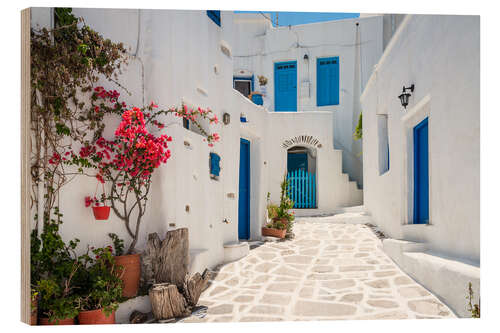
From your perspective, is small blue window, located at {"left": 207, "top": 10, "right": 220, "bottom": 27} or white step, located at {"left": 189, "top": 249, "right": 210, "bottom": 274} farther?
small blue window, located at {"left": 207, "top": 10, "right": 220, "bottom": 27}

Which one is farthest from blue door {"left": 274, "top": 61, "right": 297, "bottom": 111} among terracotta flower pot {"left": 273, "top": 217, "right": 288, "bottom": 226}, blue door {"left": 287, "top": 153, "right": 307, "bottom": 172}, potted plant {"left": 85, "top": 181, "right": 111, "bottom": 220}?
potted plant {"left": 85, "top": 181, "right": 111, "bottom": 220}

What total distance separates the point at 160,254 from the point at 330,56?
1059 centimetres

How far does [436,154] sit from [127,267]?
12.8ft

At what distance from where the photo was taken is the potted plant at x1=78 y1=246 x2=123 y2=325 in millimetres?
3207

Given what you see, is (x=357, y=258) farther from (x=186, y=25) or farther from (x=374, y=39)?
(x=374, y=39)

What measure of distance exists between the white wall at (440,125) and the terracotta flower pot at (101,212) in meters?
3.73

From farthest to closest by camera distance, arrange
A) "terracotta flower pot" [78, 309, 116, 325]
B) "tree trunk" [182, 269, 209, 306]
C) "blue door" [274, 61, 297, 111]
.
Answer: "blue door" [274, 61, 297, 111] → "tree trunk" [182, 269, 209, 306] → "terracotta flower pot" [78, 309, 116, 325]

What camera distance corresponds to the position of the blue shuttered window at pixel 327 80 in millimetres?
12477

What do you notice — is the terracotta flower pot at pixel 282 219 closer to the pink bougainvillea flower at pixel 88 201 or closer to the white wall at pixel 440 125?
the white wall at pixel 440 125

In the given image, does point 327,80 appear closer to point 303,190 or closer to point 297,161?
point 297,161

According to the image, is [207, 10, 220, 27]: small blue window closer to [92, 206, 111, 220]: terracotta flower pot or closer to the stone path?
[92, 206, 111, 220]: terracotta flower pot

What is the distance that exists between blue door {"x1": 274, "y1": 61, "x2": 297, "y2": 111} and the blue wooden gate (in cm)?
→ 274

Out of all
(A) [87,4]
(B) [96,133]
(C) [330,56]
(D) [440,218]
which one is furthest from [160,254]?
(C) [330,56]

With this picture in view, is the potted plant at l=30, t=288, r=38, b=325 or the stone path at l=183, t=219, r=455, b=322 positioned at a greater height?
the potted plant at l=30, t=288, r=38, b=325
